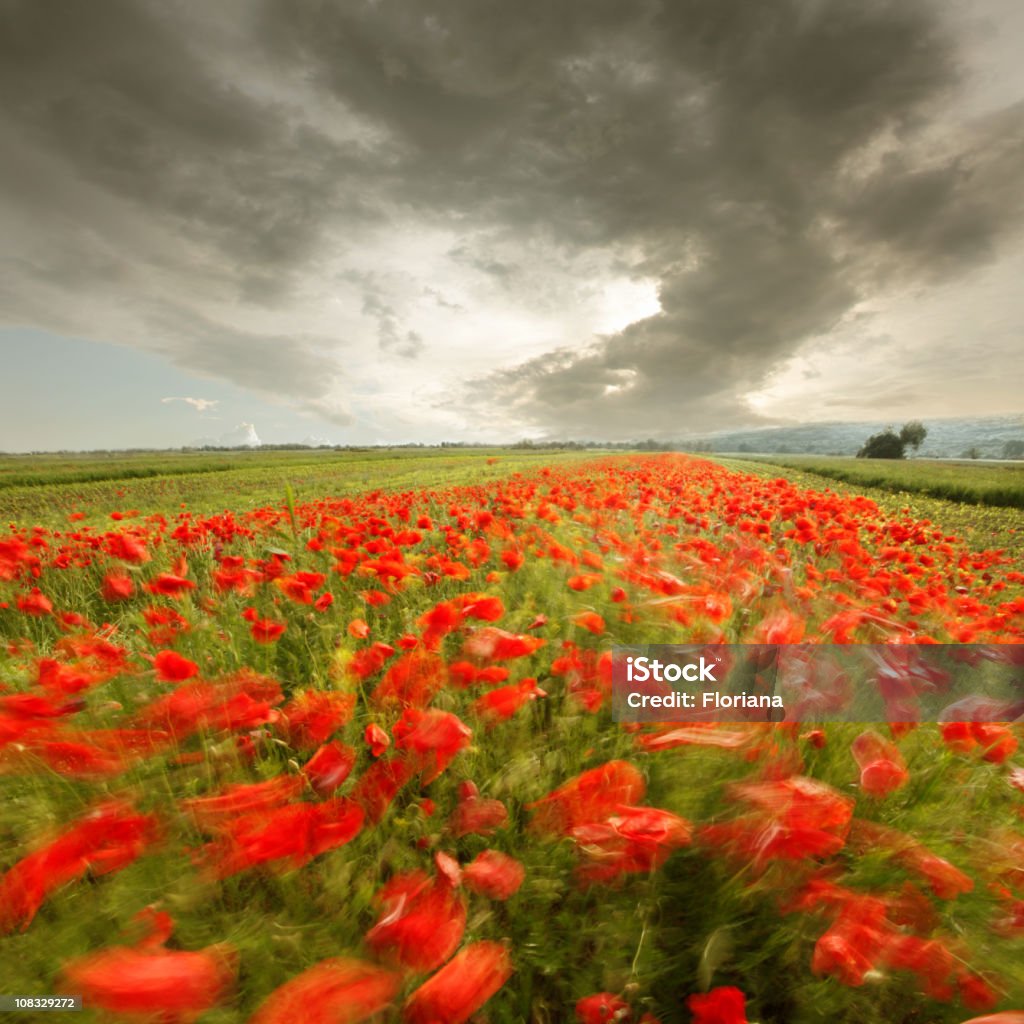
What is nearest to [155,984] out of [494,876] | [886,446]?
[494,876]

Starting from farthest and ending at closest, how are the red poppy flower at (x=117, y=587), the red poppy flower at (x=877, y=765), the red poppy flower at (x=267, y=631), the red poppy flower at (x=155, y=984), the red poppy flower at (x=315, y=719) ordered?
the red poppy flower at (x=117, y=587)
the red poppy flower at (x=267, y=631)
the red poppy flower at (x=315, y=719)
the red poppy flower at (x=877, y=765)
the red poppy flower at (x=155, y=984)

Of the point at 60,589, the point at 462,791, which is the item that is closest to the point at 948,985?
the point at 462,791

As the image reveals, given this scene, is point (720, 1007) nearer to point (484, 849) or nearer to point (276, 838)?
point (484, 849)

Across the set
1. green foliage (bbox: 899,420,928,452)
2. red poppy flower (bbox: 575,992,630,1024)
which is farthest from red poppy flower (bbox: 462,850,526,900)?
green foliage (bbox: 899,420,928,452)

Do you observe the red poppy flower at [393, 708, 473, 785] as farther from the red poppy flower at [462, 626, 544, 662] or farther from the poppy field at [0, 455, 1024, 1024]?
the red poppy flower at [462, 626, 544, 662]

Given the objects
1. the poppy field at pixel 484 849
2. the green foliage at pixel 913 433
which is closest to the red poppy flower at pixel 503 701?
the poppy field at pixel 484 849

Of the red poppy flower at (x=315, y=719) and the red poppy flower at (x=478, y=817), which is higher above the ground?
the red poppy flower at (x=315, y=719)

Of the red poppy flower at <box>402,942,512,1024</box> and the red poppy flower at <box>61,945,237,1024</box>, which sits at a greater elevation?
the red poppy flower at <box>61,945,237,1024</box>

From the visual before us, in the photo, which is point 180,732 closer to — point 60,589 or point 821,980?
point 821,980

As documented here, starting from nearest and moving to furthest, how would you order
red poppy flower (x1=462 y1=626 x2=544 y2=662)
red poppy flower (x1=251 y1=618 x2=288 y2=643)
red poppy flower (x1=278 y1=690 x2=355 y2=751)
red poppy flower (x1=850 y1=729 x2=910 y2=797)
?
red poppy flower (x1=850 y1=729 x2=910 y2=797)
red poppy flower (x1=278 y1=690 x2=355 y2=751)
red poppy flower (x1=462 y1=626 x2=544 y2=662)
red poppy flower (x1=251 y1=618 x2=288 y2=643)

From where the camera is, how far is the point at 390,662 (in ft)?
6.74

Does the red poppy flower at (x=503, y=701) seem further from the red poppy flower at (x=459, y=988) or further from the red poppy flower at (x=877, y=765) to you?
the red poppy flower at (x=877, y=765)

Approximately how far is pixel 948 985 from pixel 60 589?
199 inches

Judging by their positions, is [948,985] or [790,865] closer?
[948,985]
